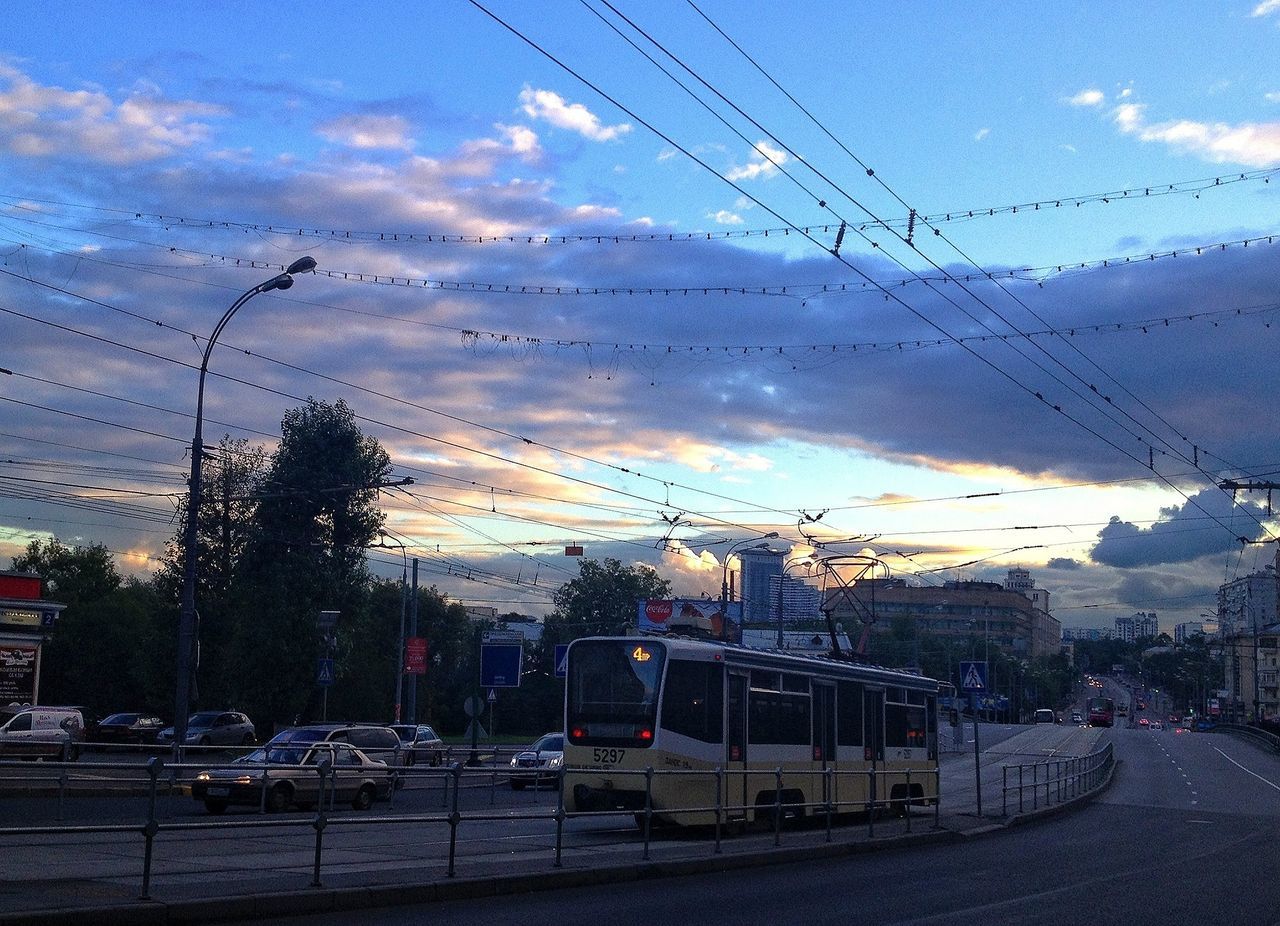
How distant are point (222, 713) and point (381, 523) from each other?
39.5 feet

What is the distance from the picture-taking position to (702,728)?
71.8 feet

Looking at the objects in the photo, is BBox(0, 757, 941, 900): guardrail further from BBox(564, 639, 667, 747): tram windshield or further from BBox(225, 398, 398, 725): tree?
BBox(225, 398, 398, 725): tree

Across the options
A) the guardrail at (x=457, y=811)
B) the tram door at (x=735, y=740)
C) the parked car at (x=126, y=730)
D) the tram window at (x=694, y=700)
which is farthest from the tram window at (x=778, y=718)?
the parked car at (x=126, y=730)

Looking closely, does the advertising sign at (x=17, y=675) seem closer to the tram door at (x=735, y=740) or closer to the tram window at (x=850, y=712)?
the tram window at (x=850, y=712)

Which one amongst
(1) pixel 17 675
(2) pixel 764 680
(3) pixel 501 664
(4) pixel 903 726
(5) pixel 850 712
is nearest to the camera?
(2) pixel 764 680

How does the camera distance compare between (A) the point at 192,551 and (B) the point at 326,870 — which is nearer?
(B) the point at 326,870

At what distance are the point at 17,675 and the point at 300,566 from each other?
12.8 metres

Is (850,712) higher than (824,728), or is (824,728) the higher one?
(850,712)

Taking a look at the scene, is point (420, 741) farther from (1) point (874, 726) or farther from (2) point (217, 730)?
(1) point (874, 726)

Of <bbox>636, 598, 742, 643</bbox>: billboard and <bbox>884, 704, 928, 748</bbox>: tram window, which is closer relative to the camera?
<bbox>884, 704, 928, 748</bbox>: tram window

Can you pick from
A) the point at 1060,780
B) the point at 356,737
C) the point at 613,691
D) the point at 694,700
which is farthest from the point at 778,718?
the point at 1060,780

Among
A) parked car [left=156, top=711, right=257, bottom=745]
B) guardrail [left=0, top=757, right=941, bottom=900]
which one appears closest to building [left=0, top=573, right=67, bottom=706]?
parked car [left=156, top=711, right=257, bottom=745]

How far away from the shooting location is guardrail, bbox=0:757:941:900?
35.1 feet

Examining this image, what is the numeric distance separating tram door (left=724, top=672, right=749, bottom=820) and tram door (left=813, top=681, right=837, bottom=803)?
9.09 feet
